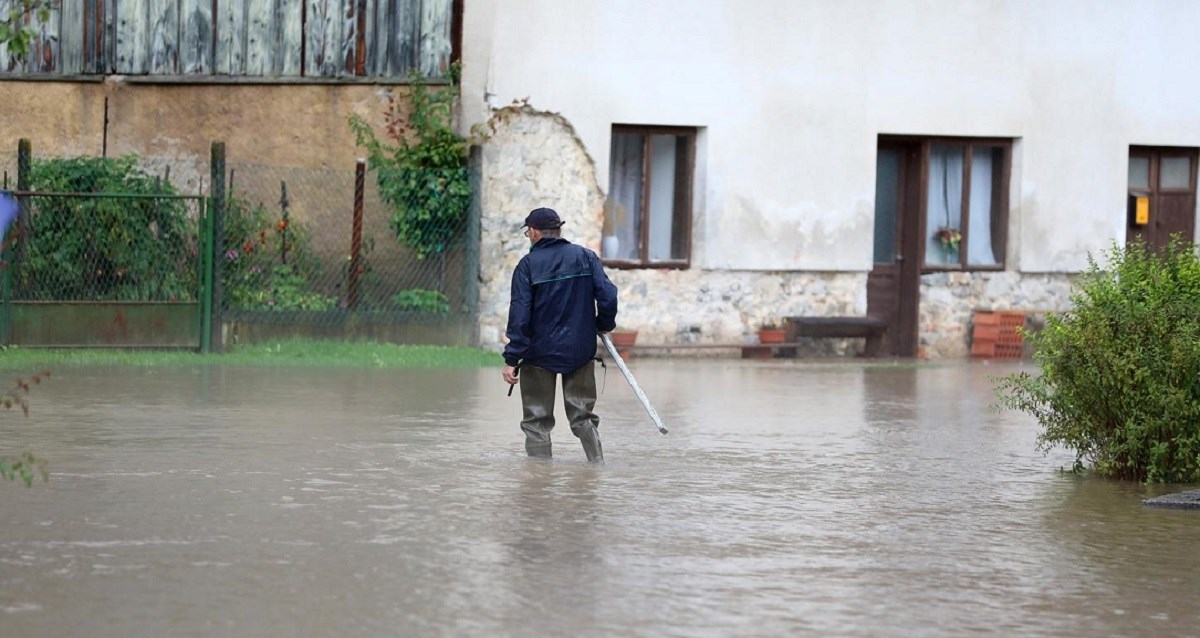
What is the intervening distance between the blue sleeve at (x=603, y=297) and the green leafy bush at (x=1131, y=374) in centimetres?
255

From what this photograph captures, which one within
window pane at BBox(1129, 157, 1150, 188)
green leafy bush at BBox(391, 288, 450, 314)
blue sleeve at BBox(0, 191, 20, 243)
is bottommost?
green leafy bush at BBox(391, 288, 450, 314)

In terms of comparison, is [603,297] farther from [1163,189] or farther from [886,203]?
[1163,189]

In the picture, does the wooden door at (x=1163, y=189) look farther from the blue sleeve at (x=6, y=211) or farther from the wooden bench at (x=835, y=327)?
the blue sleeve at (x=6, y=211)

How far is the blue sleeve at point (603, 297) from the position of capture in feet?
37.4

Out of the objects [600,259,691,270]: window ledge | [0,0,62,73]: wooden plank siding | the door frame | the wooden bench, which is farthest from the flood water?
the door frame

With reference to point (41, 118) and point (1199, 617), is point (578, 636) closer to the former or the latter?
point (1199, 617)

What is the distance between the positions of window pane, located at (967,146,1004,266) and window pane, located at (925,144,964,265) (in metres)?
0.20

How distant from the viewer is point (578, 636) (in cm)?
647

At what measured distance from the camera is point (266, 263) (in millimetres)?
19344

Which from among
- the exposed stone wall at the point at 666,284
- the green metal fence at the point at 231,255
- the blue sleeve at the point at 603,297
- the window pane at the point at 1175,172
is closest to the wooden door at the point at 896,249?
the exposed stone wall at the point at 666,284

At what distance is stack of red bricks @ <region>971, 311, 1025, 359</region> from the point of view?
874 inches

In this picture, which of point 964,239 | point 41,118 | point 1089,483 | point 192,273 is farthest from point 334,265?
point 1089,483

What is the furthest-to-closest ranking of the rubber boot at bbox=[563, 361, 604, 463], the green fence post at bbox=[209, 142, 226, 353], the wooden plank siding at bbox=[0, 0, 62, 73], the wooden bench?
the wooden bench, the wooden plank siding at bbox=[0, 0, 62, 73], the green fence post at bbox=[209, 142, 226, 353], the rubber boot at bbox=[563, 361, 604, 463]

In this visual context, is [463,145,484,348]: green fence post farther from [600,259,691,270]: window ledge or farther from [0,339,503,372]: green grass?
[600,259,691,270]: window ledge
